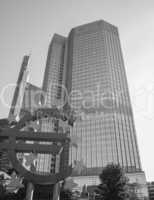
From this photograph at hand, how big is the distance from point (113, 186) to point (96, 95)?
6686 centimetres

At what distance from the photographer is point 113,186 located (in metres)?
24.8

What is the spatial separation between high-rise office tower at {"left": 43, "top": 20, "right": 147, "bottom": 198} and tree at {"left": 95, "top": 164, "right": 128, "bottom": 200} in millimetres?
36582

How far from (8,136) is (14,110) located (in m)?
77.7

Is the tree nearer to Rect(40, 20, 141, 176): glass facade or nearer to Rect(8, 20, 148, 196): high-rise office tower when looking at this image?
Rect(40, 20, 141, 176): glass facade

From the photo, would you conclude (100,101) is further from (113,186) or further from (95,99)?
(113,186)

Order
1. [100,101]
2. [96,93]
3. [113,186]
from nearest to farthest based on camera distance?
[113,186] < [100,101] < [96,93]

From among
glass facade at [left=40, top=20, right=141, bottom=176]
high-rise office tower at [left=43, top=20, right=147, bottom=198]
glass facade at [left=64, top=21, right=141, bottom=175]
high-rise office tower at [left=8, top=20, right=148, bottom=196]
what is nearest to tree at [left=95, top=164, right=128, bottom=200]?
glass facade at [left=40, top=20, right=141, bottom=176]

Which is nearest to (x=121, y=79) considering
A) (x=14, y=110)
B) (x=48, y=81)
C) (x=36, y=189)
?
(x=48, y=81)

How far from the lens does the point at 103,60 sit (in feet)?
326

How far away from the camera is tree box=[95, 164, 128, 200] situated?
2384 centimetres

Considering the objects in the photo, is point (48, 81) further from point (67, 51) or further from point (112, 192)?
point (112, 192)

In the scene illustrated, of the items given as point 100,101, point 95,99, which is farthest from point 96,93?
point 100,101

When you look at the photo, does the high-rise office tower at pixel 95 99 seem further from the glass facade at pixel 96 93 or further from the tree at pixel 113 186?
the tree at pixel 113 186

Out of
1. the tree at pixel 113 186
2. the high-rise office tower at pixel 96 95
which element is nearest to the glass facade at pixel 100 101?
the high-rise office tower at pixel 96 95
